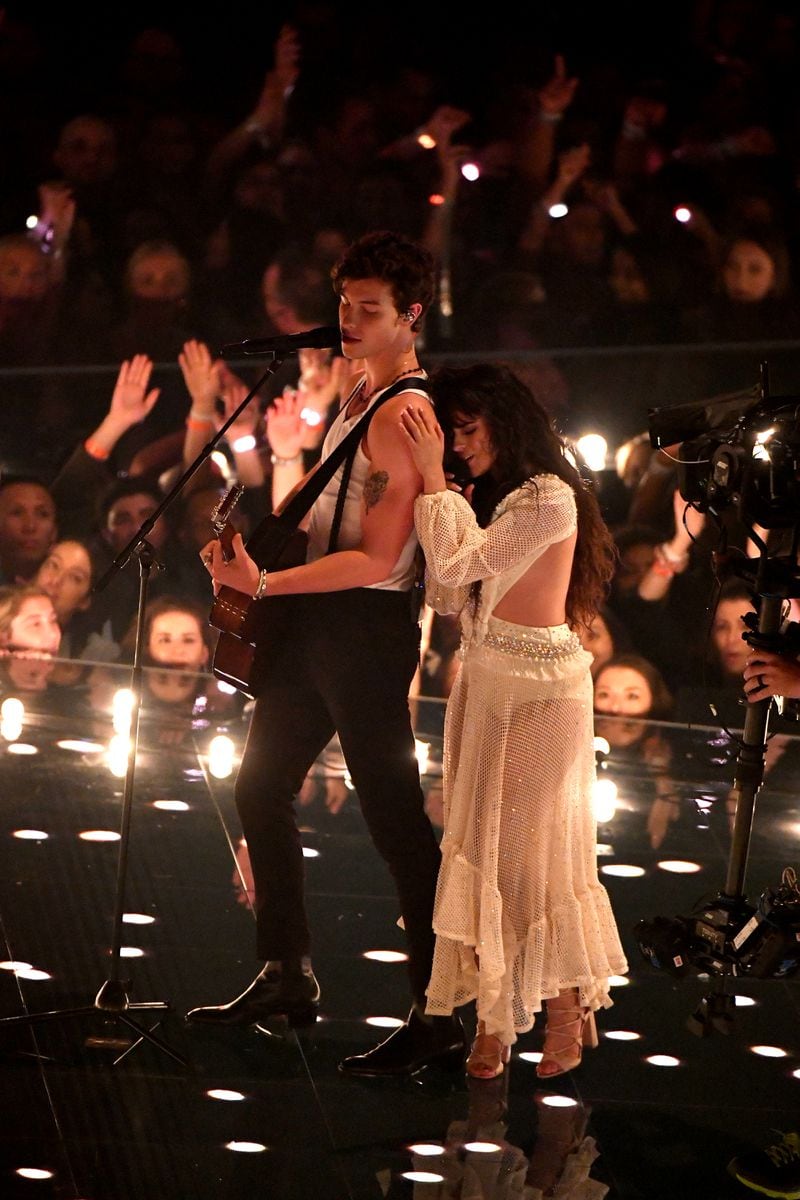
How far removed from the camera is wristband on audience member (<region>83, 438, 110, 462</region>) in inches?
286

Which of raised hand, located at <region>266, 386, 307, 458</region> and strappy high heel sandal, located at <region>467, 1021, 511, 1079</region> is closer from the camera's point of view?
strappy high heel sandal, located at <region>467, 1021, 511, 1079</region>

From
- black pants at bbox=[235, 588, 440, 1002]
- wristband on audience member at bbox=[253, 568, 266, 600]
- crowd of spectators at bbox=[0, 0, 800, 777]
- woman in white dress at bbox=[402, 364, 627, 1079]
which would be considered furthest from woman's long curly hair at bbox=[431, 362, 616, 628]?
crowd of spectators at bbox=[0, 0, 800, 777]

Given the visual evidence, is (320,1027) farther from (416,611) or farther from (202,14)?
(202,14)

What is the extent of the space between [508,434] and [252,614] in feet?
2.02

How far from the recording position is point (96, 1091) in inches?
106

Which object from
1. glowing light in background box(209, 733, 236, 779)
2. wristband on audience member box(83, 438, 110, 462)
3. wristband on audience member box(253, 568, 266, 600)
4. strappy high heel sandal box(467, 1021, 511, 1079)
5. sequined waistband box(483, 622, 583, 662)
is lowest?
strappy high heel sandal box(467, 1021, 511, 1079)

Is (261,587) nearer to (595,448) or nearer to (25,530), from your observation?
(595,448)

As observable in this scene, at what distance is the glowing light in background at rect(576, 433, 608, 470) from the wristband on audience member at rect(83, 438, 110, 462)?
2259 millimetres

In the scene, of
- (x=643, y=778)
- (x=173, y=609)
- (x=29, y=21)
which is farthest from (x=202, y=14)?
(x=643, y=778)

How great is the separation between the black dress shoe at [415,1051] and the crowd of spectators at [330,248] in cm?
387

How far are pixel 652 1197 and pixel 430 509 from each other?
123 cm

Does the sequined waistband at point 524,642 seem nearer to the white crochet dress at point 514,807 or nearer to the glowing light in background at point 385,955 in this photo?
the white crochet dress at point 514,807

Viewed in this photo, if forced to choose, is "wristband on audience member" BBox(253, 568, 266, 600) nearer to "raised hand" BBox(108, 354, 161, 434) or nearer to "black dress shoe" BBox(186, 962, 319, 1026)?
"black dress shoe" BBox(186, 962, 319, 1026)

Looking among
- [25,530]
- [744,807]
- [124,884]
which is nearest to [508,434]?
[744,807]
